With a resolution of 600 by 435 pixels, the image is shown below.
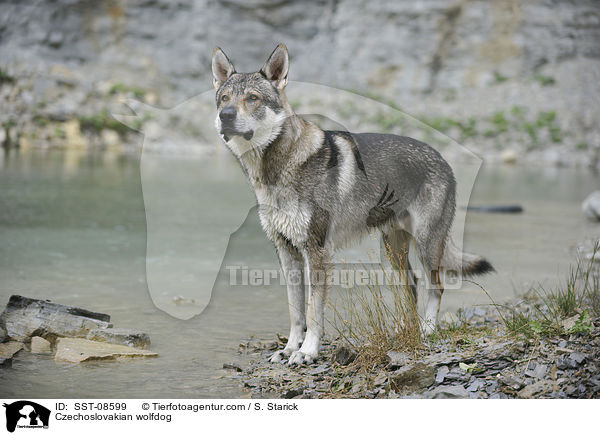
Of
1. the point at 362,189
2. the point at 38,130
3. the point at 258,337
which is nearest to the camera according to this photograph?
the point at 362,189

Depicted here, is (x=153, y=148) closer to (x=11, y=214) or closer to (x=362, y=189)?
(x=11, y=214)

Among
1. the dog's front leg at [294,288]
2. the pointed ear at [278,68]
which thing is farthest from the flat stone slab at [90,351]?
the pointed ear at [278,68]

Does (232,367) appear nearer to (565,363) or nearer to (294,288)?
(294,288)

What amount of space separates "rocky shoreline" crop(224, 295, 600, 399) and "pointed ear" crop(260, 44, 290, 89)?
6.03 feet

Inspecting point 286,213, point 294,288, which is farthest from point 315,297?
point 286,213

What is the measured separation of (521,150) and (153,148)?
60.5 feet

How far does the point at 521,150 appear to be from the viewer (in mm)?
30828

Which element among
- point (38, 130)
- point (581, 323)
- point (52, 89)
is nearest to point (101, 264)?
point (581, 323)

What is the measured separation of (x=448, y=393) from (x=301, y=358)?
3.59ft

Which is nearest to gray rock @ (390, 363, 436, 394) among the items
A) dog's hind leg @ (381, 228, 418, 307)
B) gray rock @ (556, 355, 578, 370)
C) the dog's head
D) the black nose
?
gray rock @ (556, 355, 578, 370)

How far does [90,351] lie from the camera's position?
419 centimetres

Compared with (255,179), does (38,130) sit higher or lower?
higher
